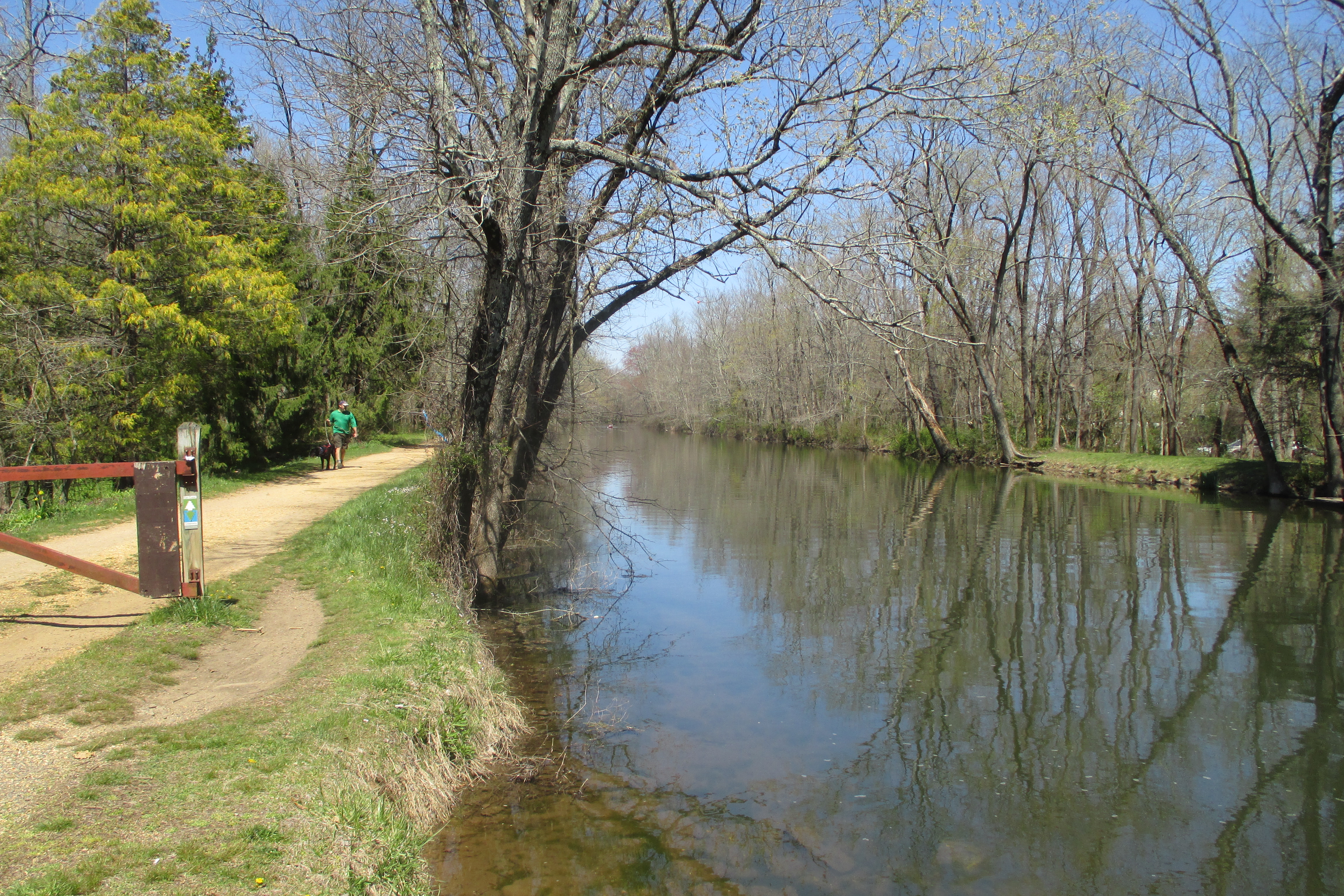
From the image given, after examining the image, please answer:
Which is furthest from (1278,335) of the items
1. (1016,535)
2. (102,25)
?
(102,25)

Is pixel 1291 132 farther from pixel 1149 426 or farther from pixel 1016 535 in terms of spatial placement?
pixel 1149 426

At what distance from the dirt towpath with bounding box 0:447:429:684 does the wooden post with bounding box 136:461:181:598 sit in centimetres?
45

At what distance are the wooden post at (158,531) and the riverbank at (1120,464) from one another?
91.2 ft

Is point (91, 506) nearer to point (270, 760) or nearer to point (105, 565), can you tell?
point (105, 565)

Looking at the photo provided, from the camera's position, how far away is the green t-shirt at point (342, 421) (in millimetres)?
20078

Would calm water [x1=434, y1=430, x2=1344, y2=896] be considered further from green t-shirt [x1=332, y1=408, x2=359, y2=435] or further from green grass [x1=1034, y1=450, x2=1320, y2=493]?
green grass [x1=1034, y1=450, x2=1320, y2=493]

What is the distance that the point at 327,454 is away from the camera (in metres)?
20.6

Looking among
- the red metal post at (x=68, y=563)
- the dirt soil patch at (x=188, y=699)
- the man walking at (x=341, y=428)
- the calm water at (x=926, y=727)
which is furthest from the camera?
the man walking at (x=341, y=428)

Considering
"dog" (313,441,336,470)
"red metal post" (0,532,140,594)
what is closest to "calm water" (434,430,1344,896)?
"red metal post" (0,532,140,594)

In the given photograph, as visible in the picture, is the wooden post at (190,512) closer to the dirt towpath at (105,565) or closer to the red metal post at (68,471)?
the red metal post at (68,471)

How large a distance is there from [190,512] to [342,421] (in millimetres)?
14259

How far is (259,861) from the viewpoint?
3.72 meters

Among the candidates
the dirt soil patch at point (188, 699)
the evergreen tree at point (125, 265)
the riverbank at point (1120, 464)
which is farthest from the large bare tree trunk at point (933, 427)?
the dirt soil patch at point (188, 699)

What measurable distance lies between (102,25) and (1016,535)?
68.1 ft
